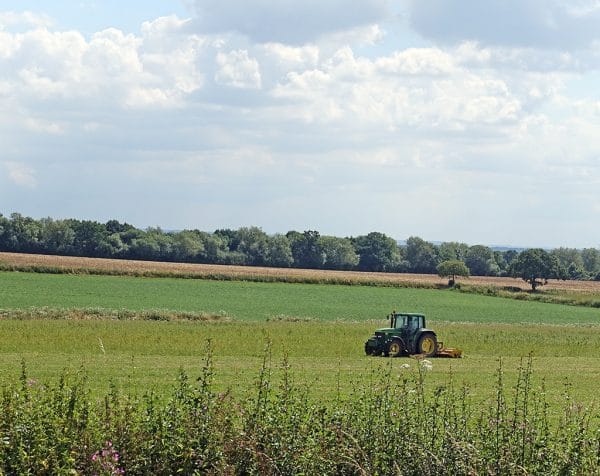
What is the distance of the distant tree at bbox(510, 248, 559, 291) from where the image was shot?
106562 mm

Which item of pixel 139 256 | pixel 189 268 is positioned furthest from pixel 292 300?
pixel 139 256

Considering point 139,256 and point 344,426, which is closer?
point 344,426

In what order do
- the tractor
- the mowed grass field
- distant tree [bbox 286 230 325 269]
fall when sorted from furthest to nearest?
distant tree [bbox 286 230 325 269] → the tractor → the mowed grass field

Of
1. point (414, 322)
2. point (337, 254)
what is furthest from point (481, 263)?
point (414, 322)

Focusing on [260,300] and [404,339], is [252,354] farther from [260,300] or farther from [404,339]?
[260,300]

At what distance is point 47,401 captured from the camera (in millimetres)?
11000

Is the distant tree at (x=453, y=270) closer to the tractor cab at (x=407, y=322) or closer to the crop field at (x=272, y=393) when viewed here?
the crop field at (x=272, y=393)

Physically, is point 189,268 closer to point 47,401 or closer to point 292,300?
point 292,300

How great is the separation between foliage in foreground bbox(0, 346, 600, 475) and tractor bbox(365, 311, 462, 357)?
2222 cm

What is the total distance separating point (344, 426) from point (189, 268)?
8673 centimetres

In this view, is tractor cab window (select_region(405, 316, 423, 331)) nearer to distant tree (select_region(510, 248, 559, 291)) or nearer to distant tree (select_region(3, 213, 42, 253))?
distant tree (select_region(510, 248, 559, 291))

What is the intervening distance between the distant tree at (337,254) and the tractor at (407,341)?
338 feet

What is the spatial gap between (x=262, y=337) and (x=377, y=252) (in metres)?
111

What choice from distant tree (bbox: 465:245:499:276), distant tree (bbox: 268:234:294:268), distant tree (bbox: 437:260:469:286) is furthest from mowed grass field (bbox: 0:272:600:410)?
distant tree (bbox: 465:245:499:276)
